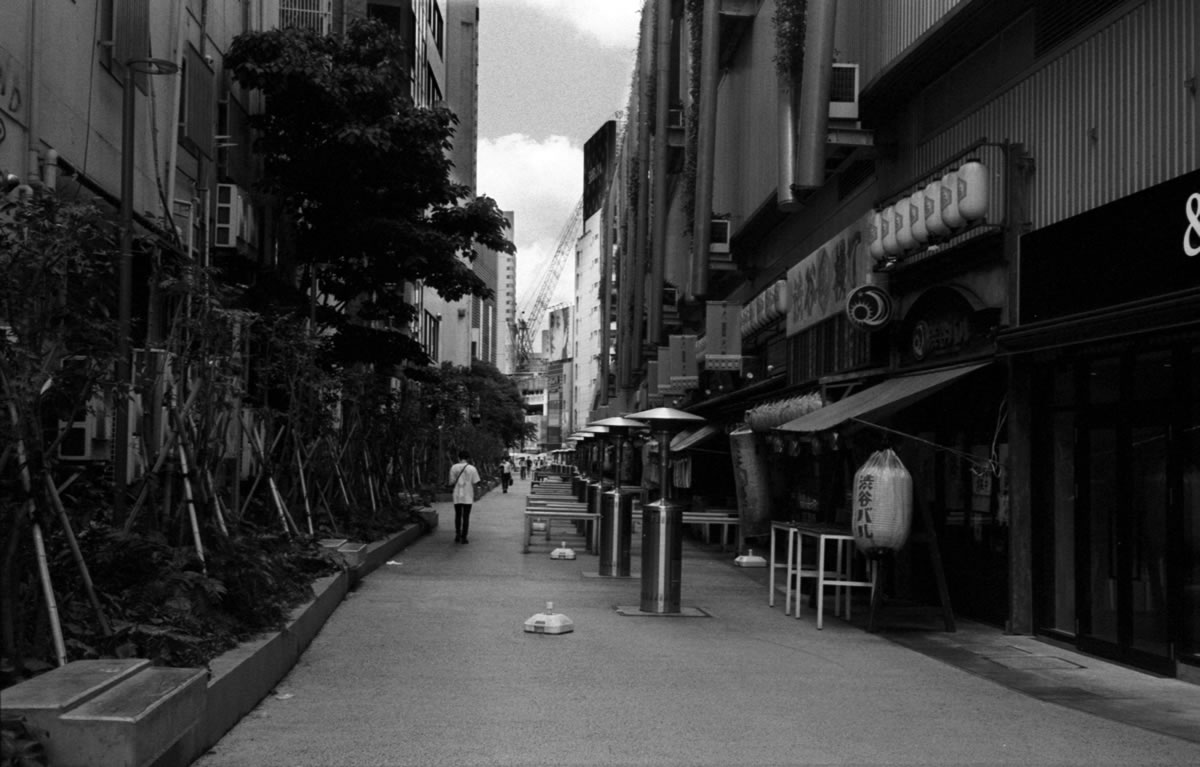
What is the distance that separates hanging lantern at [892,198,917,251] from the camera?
15641mm

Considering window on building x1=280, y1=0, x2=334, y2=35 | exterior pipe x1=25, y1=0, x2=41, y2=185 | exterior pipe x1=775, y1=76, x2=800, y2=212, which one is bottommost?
exterior pipe x1=25, y1=0, x2=41, y2=185

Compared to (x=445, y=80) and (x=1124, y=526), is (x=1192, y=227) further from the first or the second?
(x=445, y=80)

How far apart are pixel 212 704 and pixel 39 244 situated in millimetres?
2762

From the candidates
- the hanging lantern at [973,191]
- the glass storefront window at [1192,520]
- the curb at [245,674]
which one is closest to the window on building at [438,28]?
the hanging lantern at [973,191]

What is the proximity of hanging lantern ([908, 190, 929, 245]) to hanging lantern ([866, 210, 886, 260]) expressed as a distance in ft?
3.67

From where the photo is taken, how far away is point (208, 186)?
2278cm

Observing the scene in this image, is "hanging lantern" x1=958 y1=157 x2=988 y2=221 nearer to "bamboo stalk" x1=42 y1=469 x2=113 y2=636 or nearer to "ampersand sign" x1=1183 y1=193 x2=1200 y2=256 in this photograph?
"ampersand sign" x1=1183 y1=193 x2=1200 y2=256

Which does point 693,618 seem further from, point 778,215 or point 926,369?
point 778,215

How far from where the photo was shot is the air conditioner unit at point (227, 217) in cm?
2261

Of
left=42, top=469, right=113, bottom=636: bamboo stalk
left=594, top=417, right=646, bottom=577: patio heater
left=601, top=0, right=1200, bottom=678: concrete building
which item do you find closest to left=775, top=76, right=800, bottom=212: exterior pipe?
left=601, top=0, right=1200, bottom=678: concrete building

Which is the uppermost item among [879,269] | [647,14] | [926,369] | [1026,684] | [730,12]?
[647,14]

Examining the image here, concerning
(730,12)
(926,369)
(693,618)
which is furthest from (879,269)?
(730,12)

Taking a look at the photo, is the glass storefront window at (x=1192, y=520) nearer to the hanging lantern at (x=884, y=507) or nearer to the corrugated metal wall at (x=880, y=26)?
the hanging lantern at (x=884, y=507)

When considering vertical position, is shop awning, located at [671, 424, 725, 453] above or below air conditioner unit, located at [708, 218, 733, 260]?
below
